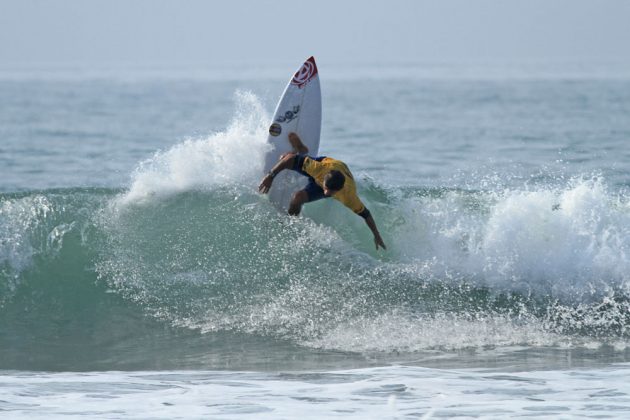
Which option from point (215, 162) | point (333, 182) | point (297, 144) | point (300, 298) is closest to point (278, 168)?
point (333, 182)

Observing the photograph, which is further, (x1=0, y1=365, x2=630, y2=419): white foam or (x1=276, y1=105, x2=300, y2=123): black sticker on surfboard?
(x1=276, y1=105, x2=300, y2=123): black sticker on surfboard

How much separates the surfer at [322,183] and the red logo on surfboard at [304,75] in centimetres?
111

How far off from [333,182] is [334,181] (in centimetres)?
1

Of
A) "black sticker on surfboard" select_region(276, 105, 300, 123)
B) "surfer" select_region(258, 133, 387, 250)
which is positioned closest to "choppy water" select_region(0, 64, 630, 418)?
"black sticker on surfboard" select_region(276, 105, 300, 123)

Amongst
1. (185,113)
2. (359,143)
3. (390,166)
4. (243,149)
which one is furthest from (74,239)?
(185,113)

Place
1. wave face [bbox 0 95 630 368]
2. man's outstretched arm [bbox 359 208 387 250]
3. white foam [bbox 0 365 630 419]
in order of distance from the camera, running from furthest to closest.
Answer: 1. man's outstretched arm [bbox 359 208 387 250]
2. wave face [bbox 0 95 630 368]
3. white foam [bbox 0 365 630 419]

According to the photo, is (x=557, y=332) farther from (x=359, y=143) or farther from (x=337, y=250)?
(x=359, y=143)

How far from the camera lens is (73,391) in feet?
21.9

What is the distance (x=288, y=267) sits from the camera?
9.18 meters

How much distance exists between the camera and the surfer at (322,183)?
27.9ft

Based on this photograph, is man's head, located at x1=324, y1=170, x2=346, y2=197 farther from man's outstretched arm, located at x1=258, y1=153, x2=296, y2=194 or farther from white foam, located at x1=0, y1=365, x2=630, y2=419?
white foam, located at x1=0, y1=365, x2=630, y2=419

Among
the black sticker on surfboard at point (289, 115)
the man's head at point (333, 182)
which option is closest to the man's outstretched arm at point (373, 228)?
the man's head at point (333, 182)

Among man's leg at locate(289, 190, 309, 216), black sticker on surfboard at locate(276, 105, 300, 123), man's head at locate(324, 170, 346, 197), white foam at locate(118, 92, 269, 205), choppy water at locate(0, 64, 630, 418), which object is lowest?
choppy water at locate(0, 64, 630, 418)

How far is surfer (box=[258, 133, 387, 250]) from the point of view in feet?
27.9
